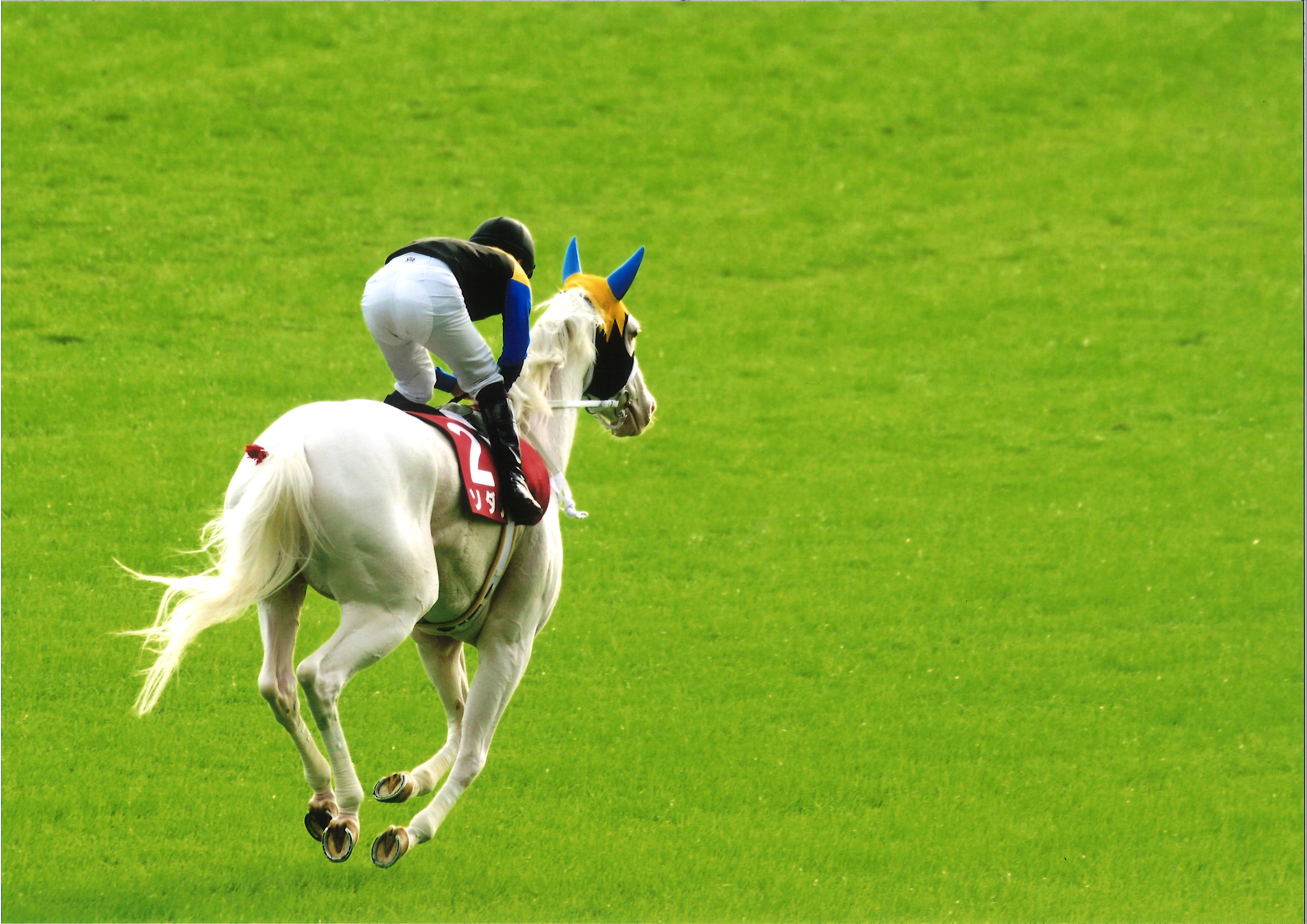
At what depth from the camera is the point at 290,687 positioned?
6.37 meters

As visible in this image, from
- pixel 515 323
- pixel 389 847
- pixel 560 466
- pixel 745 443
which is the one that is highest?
pixel 515 323

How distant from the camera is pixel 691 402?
60.1 feet

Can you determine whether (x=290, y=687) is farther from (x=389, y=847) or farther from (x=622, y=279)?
(x=622, y=279)

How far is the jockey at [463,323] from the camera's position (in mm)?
6789

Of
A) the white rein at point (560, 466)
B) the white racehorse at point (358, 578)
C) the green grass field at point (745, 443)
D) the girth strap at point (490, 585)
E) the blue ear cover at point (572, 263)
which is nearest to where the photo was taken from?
the white racehorse at point (358, 578)

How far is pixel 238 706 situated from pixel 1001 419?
445 inches

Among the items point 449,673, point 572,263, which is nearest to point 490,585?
point 449,673

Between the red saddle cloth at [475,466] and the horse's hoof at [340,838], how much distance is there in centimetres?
157

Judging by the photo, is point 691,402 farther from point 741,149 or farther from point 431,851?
point 431,851

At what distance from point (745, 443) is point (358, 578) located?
1142cm

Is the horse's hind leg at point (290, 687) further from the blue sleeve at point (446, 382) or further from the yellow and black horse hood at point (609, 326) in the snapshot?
the yellow and black horse hood at point (609, 326)

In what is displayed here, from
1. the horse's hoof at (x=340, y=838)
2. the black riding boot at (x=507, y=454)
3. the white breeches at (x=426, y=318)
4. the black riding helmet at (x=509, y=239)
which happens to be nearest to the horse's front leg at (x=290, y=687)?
the horse's hoof at (x=340, y=838)

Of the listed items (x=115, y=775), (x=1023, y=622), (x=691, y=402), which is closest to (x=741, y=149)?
(x=691, y=402)

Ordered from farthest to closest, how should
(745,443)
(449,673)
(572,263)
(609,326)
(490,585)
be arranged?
(745,443) → (572,263) → (609,326) → (449,673) → (490,585)
